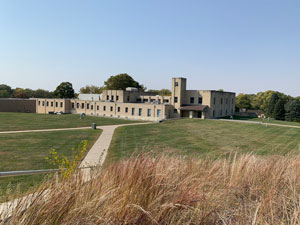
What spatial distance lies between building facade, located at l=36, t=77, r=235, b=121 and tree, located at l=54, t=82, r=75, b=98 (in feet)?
55.8

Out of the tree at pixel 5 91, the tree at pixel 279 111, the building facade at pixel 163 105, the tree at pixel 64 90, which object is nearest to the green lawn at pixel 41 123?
the building facade at pixel 163 105

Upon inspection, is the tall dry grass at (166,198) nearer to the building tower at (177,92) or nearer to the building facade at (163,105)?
the building facade at (163,105)

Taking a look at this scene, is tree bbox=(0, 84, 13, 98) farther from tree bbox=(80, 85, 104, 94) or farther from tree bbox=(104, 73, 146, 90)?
tree bbox=(104, 73, 146, 90)

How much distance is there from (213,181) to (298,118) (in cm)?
5840

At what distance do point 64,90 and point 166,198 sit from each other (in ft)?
266

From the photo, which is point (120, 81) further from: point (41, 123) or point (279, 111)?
point (279, 111)

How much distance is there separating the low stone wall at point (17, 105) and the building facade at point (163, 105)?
12.8 metres

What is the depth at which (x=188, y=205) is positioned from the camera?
3.03 m

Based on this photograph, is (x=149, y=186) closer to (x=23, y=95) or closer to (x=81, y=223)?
(x=81, y=223)

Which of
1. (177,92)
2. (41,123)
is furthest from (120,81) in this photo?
(41,123)

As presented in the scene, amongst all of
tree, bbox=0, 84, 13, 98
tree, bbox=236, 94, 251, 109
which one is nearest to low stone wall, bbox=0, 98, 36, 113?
tree, bbox=0, 84, 13, 98

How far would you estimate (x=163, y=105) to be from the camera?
45656 millimetres

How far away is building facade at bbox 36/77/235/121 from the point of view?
47.2m

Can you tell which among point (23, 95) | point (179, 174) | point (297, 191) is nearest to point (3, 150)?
point (179, 174)
